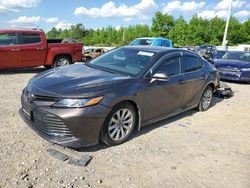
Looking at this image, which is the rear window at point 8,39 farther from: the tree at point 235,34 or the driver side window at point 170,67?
the tree at point 235,34

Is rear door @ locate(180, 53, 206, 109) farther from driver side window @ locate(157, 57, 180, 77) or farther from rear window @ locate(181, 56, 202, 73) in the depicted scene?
driver side window @ locate(157, 57, 180, 77)

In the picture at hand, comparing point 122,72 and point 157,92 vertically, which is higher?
point 122,72

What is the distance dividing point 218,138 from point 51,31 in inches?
4397

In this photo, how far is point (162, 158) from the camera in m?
3.77

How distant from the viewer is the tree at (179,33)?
4834 centimetres

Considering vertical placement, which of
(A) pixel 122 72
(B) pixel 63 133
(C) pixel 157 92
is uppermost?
(A) pixel 122 72

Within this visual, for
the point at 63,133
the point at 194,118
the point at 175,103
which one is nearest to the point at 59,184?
the point at 63,133

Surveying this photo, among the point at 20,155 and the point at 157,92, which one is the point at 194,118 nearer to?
the point at 157,92

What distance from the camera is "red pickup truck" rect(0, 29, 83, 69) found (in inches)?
357

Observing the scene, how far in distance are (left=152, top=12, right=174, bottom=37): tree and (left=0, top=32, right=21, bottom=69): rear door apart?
144 ft

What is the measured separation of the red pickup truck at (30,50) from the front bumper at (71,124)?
6.44m

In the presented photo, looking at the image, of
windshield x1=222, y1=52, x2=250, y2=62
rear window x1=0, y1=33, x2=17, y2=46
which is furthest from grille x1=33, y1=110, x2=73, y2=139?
windshield x1=222, y1=52, x2=250, y2=62

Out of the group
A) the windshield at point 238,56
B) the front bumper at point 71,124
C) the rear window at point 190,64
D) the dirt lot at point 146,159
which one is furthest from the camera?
the windshield at point 238,56

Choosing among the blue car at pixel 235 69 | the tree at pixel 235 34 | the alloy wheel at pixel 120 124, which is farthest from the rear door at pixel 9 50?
the tree at pixel 235 34
